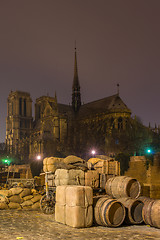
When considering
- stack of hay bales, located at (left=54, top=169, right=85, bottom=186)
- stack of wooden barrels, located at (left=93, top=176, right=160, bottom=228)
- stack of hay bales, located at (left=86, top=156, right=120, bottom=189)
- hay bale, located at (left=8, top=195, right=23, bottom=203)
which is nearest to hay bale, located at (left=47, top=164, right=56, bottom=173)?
stack of hay bales, located at (left=54, top=169, right=85, bottom=186)

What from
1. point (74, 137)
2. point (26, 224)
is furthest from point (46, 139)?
point (26, 224)

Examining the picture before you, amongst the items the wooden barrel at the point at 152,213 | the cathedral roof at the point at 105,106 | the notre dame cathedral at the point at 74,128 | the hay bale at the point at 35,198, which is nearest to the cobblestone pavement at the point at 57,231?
the wooden barrel at the point at 152,213

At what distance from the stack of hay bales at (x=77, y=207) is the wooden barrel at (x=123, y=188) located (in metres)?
1.70

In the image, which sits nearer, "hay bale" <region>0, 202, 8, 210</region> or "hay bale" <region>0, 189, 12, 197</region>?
"hay bale" <region>0, 202, 8, 210</region>

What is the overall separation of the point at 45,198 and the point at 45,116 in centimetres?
7075

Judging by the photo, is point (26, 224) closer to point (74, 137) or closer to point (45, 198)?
point (45, 198)

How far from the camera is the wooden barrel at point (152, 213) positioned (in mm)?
9194

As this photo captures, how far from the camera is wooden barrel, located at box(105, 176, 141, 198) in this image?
10.8 metres

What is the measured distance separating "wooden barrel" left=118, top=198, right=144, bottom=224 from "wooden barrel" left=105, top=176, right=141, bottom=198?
30.2 inches

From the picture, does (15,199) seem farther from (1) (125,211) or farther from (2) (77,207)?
(1) (125,211)

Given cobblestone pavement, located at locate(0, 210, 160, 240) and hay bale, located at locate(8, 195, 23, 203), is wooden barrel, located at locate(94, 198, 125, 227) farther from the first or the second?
hay bale, located at locate(8, 195, 23, 203)

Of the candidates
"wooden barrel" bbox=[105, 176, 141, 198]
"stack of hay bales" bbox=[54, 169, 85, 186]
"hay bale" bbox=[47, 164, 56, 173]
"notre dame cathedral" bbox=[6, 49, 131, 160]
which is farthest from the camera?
"notre dame cathedral" bbox=[6, 49, 131, 160]

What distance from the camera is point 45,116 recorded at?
8256 centimetres

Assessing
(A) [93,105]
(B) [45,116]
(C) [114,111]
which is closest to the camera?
(C) [114,111]
